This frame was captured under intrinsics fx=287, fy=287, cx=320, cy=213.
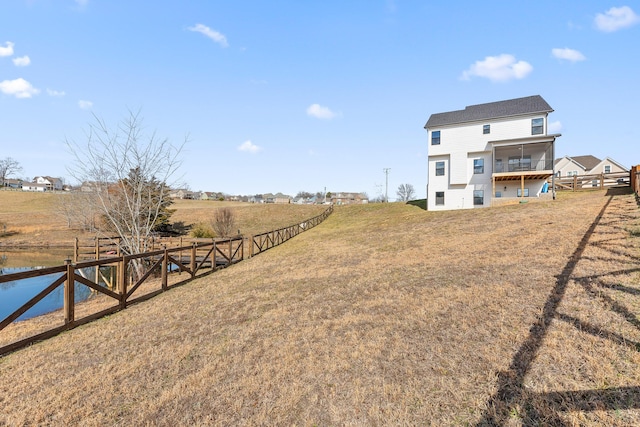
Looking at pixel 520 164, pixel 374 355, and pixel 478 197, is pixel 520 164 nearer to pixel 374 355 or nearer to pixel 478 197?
pixel 478 197

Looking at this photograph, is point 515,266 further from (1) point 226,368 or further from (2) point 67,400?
(2) point 67,400

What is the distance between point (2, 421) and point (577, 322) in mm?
7662

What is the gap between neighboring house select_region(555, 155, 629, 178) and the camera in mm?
46616

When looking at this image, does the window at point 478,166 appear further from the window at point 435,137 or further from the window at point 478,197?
the window at point 435,137

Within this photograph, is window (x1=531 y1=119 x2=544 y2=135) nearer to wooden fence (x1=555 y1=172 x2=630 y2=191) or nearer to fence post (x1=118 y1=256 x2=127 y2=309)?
wooden fence (x1=555 y1=172 x2=630 y2=191)

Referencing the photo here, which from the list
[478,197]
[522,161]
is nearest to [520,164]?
[522,161]

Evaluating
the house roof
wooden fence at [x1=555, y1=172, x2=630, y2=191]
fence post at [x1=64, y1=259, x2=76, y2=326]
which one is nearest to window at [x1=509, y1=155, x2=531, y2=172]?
the house roof

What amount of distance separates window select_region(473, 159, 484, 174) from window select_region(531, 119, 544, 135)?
4399 mm

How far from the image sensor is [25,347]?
17.6ft

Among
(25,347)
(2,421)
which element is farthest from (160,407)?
(25,347)

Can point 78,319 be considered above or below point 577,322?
below

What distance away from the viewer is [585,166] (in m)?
49.8

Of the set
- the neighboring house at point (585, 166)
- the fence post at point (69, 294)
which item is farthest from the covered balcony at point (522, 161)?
the neighboring house at point (585, 166)

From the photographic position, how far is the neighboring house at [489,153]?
23.8 metres
